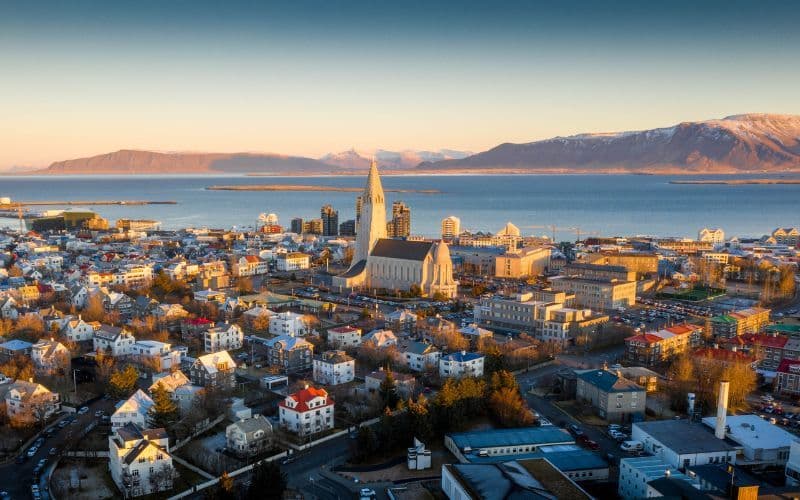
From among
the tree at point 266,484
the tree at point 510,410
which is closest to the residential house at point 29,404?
the tree at point 266,484

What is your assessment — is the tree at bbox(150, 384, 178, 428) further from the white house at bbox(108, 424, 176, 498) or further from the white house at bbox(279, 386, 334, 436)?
the white house at bbox(279, 386, 334, 436)

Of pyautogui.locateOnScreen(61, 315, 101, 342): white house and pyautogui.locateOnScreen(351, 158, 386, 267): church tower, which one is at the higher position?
pyautogui.locateOnScreen(351, 158, 386, 267): church tower

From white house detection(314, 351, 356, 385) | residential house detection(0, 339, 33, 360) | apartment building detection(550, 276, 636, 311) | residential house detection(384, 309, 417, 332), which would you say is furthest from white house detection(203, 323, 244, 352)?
apartment building detection(550, 276, 636, 311)

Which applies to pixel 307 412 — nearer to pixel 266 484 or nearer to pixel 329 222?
pixel 266 484

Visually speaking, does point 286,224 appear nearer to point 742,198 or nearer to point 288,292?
point 288,292

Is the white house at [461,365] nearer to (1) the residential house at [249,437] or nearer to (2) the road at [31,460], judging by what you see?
(1) the residential house at [249,437]

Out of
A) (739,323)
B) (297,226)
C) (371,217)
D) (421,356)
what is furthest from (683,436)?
(297,226)

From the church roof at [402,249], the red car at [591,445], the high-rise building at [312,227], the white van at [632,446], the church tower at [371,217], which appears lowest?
the red car at [591,445]
